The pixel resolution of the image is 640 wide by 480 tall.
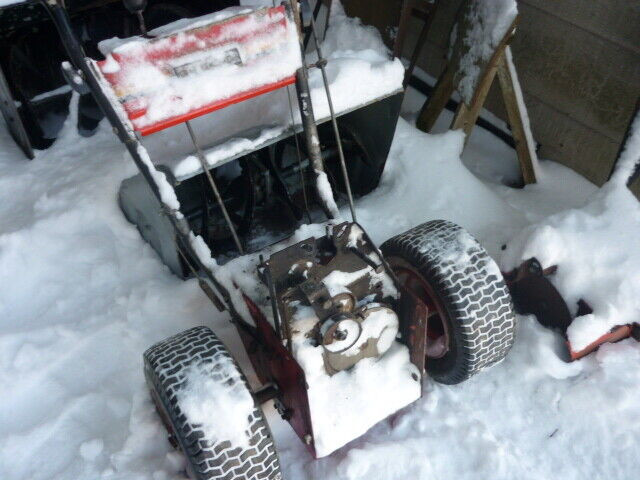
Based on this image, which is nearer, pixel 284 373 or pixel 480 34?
pixel 284 373

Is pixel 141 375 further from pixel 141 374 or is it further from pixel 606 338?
pixel 606 338

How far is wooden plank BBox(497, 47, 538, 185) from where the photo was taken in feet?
9.84

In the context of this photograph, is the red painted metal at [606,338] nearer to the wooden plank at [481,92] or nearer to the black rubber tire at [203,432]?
the black rubber tire at [203,432]

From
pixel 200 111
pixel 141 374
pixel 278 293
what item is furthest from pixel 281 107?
pixel 141 374

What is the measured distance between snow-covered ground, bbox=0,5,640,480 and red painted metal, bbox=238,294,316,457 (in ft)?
0.89

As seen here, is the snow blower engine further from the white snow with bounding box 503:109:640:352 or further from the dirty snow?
the white snow with bounding box 503:109:640:352

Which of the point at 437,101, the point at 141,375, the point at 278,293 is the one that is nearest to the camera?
the point at 278,293

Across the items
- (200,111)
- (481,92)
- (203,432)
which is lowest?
(203,432)

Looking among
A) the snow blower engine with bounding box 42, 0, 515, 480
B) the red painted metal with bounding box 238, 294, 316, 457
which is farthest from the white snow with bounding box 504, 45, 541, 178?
the red painted metal with bounding box 238, 294, 316, 457

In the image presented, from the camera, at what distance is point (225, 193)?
296 cm

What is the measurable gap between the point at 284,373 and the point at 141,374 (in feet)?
2.80

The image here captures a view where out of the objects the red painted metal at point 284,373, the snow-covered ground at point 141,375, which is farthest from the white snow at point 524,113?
the red painted metal at point 284,373

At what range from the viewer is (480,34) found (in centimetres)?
300

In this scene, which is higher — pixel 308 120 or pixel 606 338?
pixel 308 120
